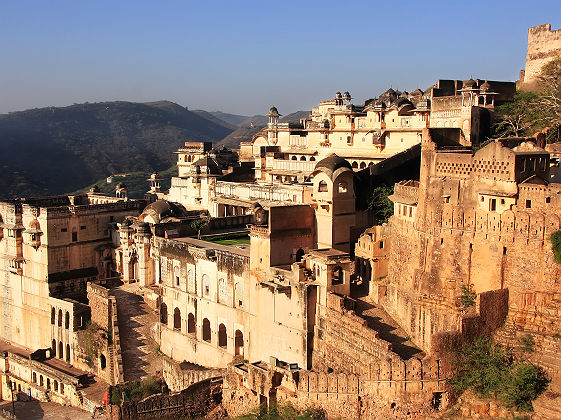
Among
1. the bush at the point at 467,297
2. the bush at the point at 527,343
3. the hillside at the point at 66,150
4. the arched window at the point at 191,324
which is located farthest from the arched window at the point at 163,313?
the hillside at the point at 66,150

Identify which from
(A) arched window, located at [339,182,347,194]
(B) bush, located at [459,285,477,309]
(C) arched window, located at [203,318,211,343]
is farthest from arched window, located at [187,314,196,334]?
(B) bush, located at [459,285,477,309]

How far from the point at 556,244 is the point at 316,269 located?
27.0 feet

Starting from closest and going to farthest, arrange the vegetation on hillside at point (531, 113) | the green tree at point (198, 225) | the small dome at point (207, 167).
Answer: the vegetation on hillside at point (531, 113), the green tree at point (198, 225), the small dome at point (207, 167)

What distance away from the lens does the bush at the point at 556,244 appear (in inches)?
774

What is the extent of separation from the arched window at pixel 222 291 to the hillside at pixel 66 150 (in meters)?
74.9

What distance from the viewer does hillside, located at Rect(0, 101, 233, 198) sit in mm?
110750

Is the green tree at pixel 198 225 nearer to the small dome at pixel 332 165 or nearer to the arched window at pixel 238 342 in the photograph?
the arched window at pixel 238 342

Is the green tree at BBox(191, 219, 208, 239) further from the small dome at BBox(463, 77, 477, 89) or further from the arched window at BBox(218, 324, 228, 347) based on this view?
the small dome at BBox(463, 77, 477, 89)

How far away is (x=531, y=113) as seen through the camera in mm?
31641

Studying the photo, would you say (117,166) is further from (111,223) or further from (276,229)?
(276,229)

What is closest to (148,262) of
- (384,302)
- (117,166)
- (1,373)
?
(1,373)

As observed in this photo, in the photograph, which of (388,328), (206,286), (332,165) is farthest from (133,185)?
(388,328)

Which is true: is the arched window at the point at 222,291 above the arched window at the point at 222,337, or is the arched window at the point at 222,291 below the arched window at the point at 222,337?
above

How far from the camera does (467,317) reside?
20.4m
